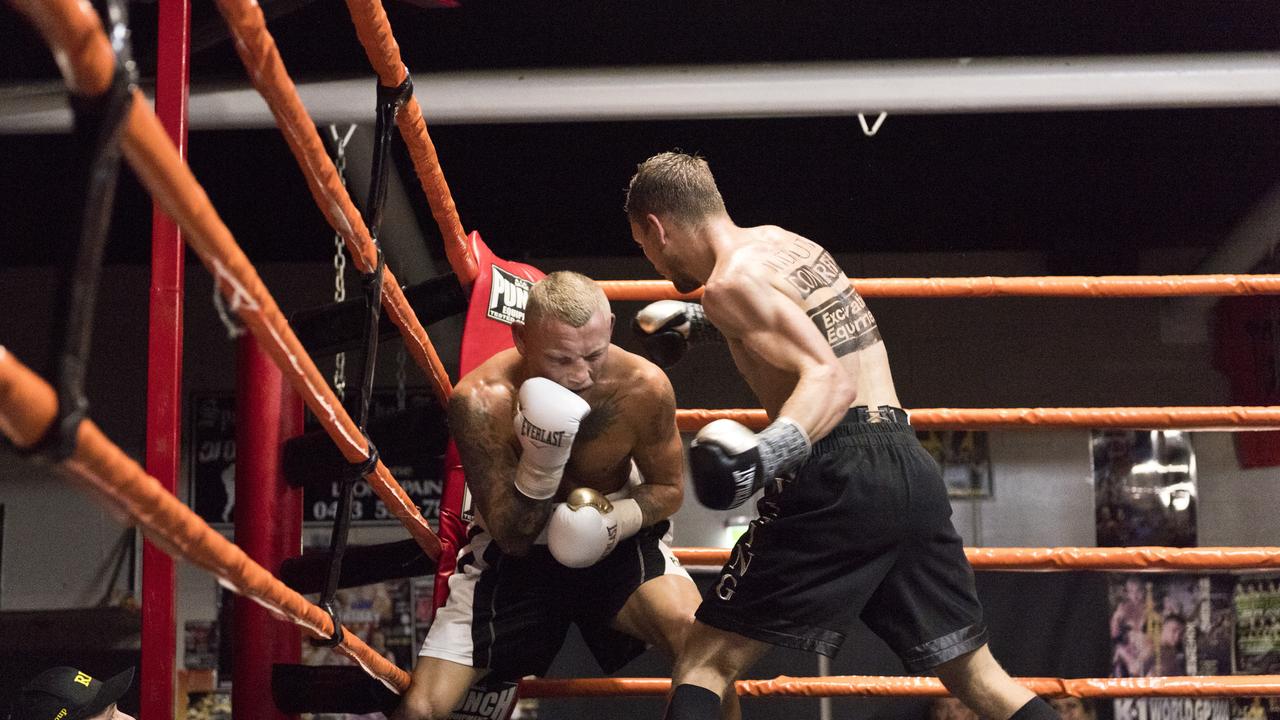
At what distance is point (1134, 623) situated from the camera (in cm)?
482

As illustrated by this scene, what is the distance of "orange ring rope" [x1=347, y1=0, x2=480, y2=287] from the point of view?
1353 mm

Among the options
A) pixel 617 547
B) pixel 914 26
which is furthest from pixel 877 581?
pixel 914 26

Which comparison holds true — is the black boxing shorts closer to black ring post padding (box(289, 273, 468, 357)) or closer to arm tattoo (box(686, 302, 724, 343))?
arm tattoo (box(686, 302, 724, 343))

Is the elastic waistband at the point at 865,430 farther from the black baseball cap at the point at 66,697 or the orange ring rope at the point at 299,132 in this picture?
the black baseball cap at the point at 66,697

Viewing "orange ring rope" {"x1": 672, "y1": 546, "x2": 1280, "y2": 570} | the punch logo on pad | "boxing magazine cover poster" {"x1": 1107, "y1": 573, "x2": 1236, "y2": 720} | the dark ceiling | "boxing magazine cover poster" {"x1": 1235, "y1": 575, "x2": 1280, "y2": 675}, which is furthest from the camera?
"boxing magazine cover poster" {"x1": 1235, "y1": 575, "x2": 1280, "y2": 675}

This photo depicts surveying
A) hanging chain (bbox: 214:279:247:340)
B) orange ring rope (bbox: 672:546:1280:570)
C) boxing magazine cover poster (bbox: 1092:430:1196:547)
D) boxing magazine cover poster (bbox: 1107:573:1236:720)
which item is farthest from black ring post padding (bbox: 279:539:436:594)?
boxing magazine cover poster (bbox: 1092:430:1196:547)

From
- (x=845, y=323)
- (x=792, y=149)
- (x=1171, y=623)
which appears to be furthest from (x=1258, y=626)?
(x=845, y=323)

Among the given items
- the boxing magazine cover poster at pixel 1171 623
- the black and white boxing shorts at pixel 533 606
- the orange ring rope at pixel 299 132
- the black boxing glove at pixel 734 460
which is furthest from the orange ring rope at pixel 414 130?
the boxing magazine cover poster at pixel 1171 623

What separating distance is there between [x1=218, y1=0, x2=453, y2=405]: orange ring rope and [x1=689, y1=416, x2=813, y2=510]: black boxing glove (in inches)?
18.1

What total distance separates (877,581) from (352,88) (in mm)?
2355

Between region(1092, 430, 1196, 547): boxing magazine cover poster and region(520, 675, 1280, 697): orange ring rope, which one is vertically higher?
region(1092, 430, 1196, 547): boxing magazine cover poster

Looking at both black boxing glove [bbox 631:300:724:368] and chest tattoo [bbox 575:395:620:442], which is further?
black boxing glove [bbox 631:300:724:368]

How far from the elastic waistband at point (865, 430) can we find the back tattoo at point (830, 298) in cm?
9

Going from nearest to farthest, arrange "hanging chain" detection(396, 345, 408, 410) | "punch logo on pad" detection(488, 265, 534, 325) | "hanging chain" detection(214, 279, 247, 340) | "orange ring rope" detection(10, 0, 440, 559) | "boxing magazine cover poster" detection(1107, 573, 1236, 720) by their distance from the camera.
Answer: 1. "orange ring rope" detection(10, 0, 440, 559)
2. "hanging chain" detection(214, 279, 247, 340)
3. "punch logo on pad" detection(488, 265, 534, 325)
4. "boxing magazine cover poster" detection(1107, 573, 1236, 720)
5. "hanging chain" detection(396, 345, 408, 410)
